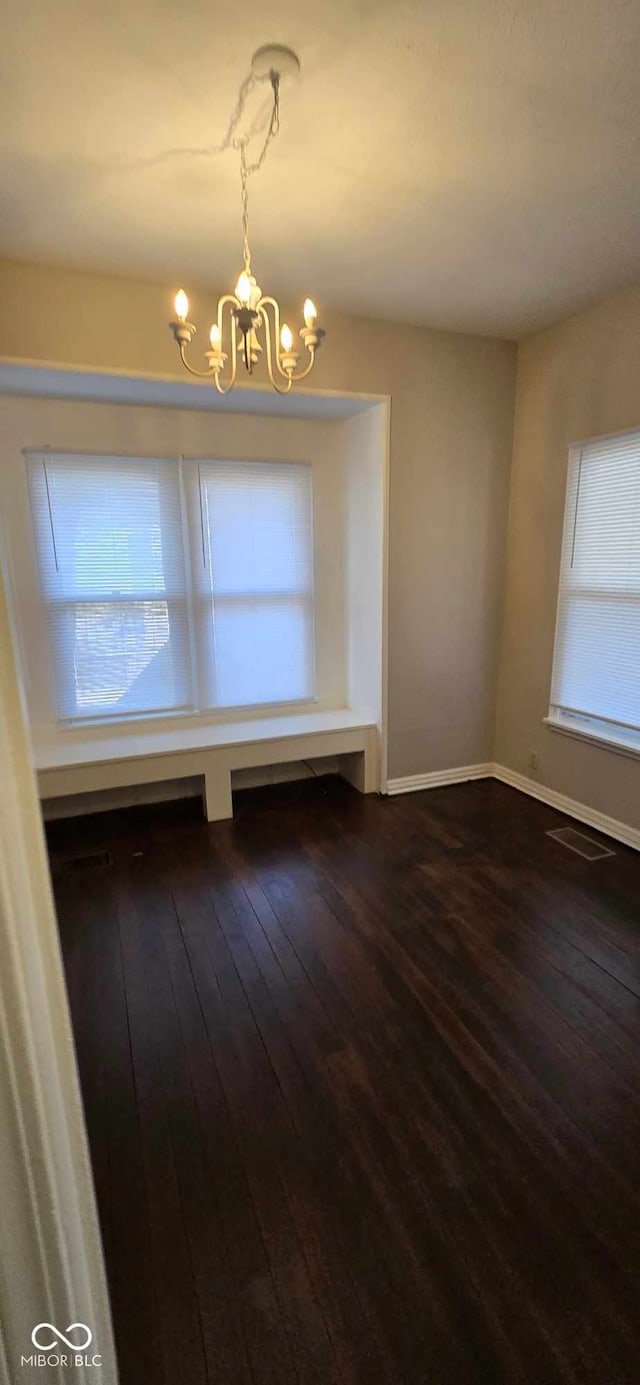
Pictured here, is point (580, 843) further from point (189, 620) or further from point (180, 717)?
point (189, 620)

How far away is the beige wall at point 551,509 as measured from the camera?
2.92 m

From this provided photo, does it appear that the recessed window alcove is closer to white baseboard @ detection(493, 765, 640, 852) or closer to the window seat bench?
the window seat bench

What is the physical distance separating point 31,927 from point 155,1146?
145 cm

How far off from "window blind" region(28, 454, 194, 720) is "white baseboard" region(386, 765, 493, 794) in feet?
5.04

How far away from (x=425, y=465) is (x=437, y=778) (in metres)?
1.96

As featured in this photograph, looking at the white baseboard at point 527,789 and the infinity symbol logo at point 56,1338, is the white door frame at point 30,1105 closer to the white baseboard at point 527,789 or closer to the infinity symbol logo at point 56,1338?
the infinity symbol logo at point 56,1338

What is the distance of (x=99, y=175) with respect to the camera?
1.95 meters

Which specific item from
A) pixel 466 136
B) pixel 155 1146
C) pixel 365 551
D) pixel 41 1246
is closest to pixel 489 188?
pixel 466 136

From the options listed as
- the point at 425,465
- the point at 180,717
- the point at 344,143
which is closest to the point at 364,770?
the point at 180,717

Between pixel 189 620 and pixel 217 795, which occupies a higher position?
pixel 189 620

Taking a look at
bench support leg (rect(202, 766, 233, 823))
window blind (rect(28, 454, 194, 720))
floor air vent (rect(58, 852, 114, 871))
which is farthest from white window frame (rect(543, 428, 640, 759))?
floor air vent (rect(58, 852, 114, 871))

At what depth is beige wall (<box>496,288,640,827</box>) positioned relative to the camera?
292 centimetres

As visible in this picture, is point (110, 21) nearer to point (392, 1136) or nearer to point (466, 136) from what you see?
point (466, 136)

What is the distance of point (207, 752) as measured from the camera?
132 inches
